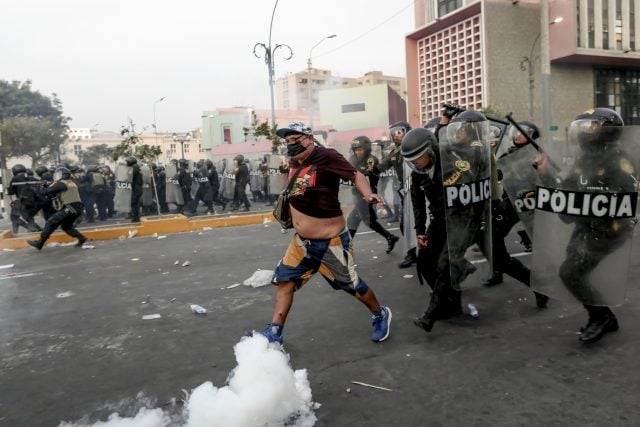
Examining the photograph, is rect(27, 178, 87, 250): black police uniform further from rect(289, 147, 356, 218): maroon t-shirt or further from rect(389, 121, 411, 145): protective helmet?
rect(289, 147, 356, 218): maroon t-shirt

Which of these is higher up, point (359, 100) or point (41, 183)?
point (359, 100)

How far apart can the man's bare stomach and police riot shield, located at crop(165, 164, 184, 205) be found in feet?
40.3

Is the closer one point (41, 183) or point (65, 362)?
point (65, 362)

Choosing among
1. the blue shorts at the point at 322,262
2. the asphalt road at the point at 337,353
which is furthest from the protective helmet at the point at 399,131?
the blue shorts at the point at 322,262

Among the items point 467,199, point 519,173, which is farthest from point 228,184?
point 467,199

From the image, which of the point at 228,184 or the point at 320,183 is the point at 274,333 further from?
the point at 228,184

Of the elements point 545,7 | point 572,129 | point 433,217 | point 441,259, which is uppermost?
point 545,7

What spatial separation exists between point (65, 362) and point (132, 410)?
1.15 meters

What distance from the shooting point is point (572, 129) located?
137 inches

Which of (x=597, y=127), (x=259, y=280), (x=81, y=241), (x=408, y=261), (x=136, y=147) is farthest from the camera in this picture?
(x=136, y=147)

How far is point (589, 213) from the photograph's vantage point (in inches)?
134

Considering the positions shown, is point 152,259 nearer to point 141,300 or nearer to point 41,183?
point 141,300

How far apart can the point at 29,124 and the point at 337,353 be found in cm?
5186

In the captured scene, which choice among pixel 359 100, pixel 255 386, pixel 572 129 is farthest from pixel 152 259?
pixel 359 100
